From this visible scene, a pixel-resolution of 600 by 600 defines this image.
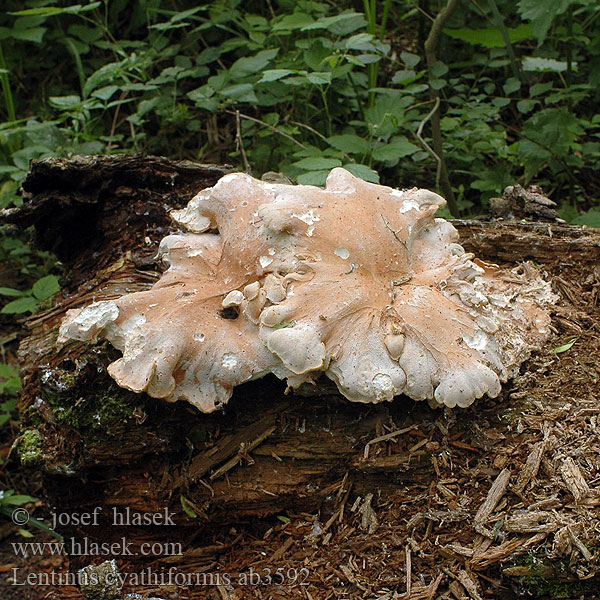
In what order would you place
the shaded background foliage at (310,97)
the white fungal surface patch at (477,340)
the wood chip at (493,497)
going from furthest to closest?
the shaded background foliage at (310,97) → the white fungal surface patch at (477,340) → the wood chip at (493,497)

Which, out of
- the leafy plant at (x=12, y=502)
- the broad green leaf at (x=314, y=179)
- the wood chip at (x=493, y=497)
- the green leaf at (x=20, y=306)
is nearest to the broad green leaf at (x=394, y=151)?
the broad green leaf at (x=314, y=179)

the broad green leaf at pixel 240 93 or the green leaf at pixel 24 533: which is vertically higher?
the broad green leaf at pixel 240 93

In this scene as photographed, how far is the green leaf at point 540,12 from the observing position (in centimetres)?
361

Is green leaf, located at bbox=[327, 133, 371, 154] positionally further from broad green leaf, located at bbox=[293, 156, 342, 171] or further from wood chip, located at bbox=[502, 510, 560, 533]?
wood chip, located at bbox=[502, 510, 560, 533]

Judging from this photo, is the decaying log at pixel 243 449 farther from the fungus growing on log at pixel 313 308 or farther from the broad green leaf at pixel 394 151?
the broad green leaf at pixel 394 151

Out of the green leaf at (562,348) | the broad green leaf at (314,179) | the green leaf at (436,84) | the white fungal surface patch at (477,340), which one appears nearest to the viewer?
the white fungal surface patch at (477,340)

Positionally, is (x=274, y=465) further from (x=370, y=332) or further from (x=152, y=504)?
(x=370, y=332)

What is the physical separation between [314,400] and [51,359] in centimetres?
137

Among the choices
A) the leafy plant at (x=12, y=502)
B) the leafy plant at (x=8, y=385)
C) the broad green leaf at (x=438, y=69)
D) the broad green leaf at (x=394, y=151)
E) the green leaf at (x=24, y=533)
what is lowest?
the green leaf at (x=24, y=533)

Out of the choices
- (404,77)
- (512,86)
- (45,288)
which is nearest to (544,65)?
(512,86)

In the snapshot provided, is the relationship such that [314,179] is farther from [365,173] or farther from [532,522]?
[532,522]

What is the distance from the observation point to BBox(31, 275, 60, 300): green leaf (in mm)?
4086

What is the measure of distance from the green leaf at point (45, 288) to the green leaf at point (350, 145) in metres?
2.29

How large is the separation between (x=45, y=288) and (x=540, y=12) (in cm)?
388
